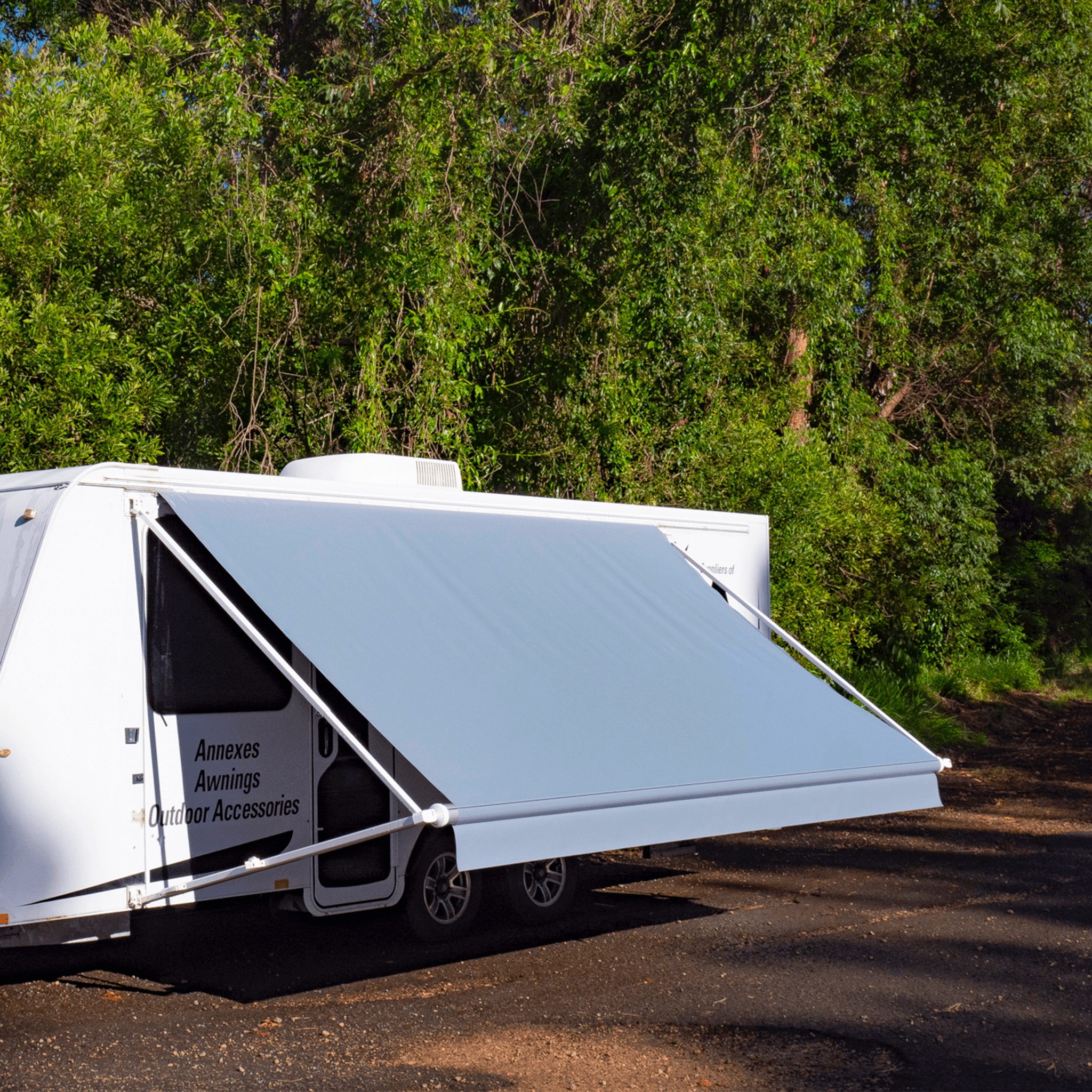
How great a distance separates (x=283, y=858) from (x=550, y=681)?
179 centimetres

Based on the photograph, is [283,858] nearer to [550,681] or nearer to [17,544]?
[550,681]

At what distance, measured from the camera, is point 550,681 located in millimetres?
6816

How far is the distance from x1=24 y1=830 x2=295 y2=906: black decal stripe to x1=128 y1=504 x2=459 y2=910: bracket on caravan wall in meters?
0.06

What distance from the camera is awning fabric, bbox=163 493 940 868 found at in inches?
233

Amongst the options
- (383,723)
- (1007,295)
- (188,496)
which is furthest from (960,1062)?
(1007,295)

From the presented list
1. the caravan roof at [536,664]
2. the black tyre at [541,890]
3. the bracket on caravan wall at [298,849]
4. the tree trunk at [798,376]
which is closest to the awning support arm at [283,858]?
the bracket on caravan wall at [298,849]

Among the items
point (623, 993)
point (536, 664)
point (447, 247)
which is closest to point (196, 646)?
point (536, 664)

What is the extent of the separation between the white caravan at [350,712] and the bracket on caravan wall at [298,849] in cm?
2

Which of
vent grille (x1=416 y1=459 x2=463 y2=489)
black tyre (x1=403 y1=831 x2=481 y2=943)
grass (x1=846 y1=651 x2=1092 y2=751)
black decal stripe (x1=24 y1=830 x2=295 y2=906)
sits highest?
vent grille (x1=416 y1=459 x2=463 y2=489)

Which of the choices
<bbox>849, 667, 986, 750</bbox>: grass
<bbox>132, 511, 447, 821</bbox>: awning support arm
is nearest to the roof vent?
<bbox>132, 511, 447, 821</bbox>: awning support arm

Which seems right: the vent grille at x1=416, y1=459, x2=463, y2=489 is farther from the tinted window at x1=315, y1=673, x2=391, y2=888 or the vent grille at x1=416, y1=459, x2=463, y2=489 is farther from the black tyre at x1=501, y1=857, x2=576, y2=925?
the black tyre at x1=501, y1=857, x2=576, y2=925

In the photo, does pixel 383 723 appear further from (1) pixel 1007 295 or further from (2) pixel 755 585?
(1) pixel 1007 295

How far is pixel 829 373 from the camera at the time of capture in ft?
60.9

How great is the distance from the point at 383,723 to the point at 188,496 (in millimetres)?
1548
